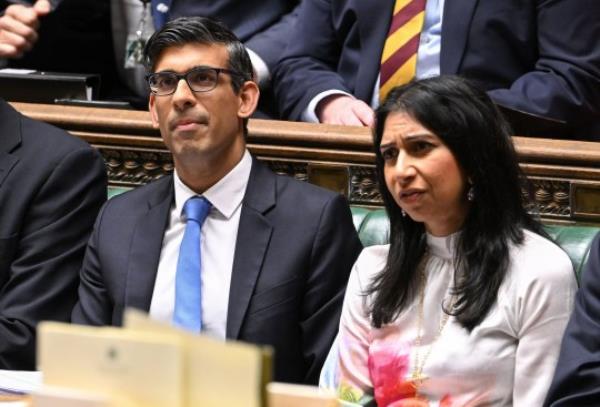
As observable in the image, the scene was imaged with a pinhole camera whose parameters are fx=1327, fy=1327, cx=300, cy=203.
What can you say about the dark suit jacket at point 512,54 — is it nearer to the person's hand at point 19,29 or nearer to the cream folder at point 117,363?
the person's hand at point 19,29

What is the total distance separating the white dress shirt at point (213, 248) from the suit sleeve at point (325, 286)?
14 centimetres

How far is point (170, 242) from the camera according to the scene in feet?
7.32

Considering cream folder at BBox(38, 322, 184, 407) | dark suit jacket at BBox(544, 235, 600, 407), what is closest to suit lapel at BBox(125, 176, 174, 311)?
dark suit jacket at BBox(544, 235, 600, 407)

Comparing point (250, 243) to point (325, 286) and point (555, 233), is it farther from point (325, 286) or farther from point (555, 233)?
point (555, 233)

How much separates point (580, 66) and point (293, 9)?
2.65 ft

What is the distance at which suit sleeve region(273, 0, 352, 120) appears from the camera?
9.23ft

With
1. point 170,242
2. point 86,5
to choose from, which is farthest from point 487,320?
point 86,5

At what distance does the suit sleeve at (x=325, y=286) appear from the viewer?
2.13 metres

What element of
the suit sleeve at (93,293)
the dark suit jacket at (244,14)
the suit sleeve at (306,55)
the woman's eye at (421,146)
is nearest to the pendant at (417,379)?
the woman's eye at (421,146)

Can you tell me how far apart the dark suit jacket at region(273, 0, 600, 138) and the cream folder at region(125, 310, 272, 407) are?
4.91ft

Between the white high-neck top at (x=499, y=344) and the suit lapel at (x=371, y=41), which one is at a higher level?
the suit lapel at (x=371, y=41)

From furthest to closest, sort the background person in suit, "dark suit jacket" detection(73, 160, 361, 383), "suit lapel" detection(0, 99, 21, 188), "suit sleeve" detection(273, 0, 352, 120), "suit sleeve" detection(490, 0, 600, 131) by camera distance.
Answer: the background person in suit
"suit sleeve" detection(273, 0, 352, 120)
"suit sleeve" detection(490, 0, 600, 131)
"suit lapel" detection(0, 99, 21, 188)
"dark suit jacket" detection(73, 160, 361, 383)

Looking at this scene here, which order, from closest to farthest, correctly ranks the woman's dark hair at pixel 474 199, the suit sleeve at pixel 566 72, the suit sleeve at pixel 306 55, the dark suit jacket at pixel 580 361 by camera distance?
1. the dark suit jacket at pixel 580 361
2. the woman's dark hair at pixel 474 199
3. the suit sleeve at pixel 566 72
4. the suit sleeve at pixel 306 55

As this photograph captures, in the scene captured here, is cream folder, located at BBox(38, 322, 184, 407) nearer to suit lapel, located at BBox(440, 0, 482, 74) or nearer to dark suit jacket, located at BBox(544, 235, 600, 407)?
dark suit jacket, located at BBox(544, 235, 600, 407)
